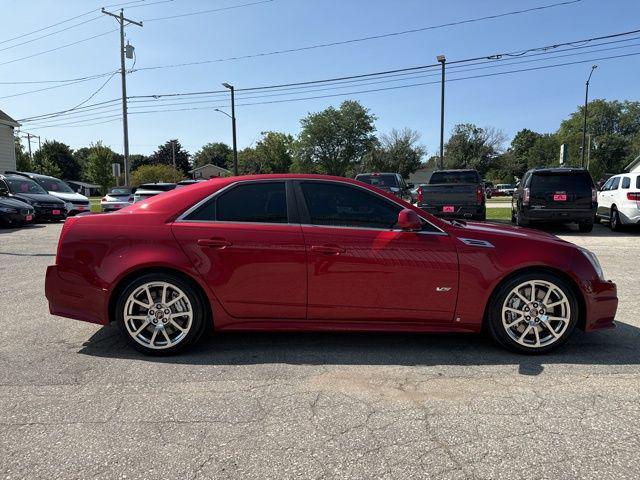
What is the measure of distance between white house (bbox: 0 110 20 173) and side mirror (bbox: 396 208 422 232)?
32106mm

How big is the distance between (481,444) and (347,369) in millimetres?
1319

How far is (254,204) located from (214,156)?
5340 inches

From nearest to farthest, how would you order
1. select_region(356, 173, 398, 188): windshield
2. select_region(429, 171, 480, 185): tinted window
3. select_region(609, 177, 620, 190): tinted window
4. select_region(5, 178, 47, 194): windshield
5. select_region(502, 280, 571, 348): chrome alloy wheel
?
1. select_region(502, 280, 571, 348): chrome alloy wheel
2. select_region(609, 177, 620, 190): tinted window
3. select_region(429, 171, 480, 185): tinted window
4. select_region(356, 173, 398, 188): windshield
5. select_region(5, 178, 47, 194): windshield

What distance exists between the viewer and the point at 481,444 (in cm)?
275

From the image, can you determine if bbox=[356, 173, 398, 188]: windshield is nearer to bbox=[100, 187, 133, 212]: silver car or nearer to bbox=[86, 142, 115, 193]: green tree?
bbox=[100, 187, 133, 212]: silver car

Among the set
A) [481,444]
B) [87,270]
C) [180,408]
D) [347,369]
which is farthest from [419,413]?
[87,270]

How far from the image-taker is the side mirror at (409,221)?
4.00m

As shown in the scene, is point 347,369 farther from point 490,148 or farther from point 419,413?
point 490,148

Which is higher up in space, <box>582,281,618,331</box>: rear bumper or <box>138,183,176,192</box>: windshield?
<box>138,183,176,192</box>: windshield

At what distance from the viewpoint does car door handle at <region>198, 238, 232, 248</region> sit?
13.4 ft

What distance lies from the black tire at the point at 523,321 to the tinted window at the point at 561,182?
9951mm

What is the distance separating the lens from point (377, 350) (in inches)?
169

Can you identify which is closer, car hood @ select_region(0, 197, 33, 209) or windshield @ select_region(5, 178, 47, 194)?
car hood @ select_region(0, 197, 33, 209)

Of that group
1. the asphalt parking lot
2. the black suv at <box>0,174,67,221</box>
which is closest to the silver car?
the black suv at <box>0,174,67,221</box>
